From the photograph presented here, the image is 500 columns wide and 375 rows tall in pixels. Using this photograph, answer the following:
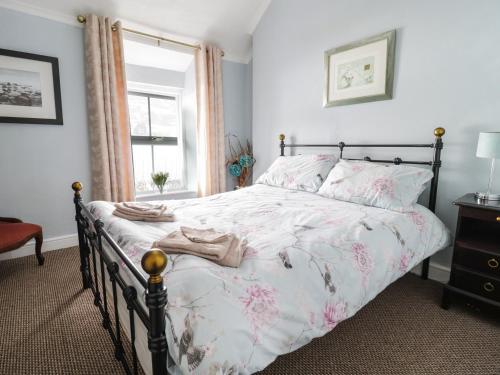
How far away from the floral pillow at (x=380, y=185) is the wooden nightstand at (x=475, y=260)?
0.91 feet

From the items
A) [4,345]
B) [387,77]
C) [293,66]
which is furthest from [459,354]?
[293,66]

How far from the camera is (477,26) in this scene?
191 cm

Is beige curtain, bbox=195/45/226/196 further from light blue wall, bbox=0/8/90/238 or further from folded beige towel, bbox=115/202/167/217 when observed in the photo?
folded beige towel, bbox=115/202/167/217

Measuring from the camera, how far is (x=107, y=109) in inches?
114

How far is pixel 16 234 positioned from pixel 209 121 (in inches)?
93.3

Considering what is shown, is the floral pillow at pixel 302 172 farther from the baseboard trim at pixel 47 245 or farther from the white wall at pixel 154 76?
the baseboard trim at pixel 47 245

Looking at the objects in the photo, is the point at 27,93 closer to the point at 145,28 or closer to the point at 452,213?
the point at 145,28

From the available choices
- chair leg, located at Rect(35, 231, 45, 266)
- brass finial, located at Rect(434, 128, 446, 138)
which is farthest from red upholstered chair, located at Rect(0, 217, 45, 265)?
brass finial, located at Rect(434, 128, 446, 138)

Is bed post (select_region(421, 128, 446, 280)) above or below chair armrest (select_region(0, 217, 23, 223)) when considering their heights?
above

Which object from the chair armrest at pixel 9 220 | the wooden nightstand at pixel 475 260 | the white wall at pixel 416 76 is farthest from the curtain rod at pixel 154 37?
the wooden nightstand at pixel 475 260

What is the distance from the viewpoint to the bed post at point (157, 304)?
2.18 ft

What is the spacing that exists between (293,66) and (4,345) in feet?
11.3

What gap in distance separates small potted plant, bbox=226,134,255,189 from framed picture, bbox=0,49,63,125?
2069 mm

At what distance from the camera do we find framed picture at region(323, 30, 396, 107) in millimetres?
2377
